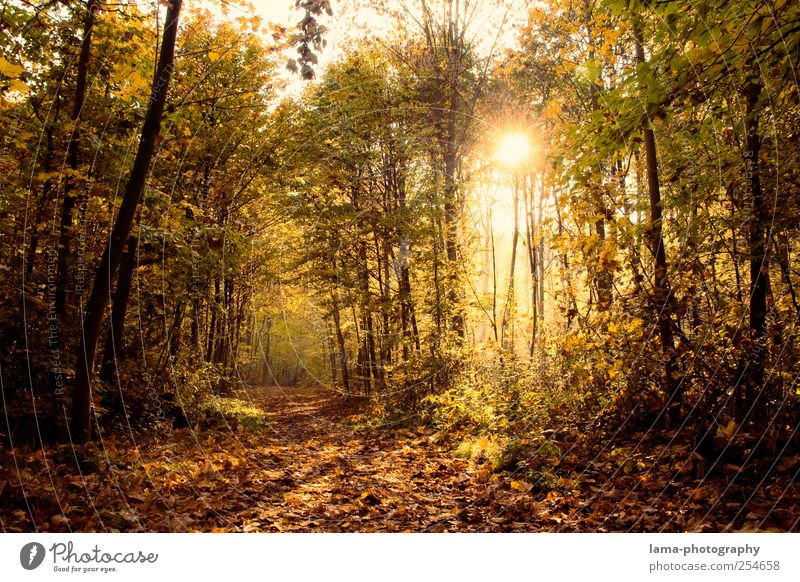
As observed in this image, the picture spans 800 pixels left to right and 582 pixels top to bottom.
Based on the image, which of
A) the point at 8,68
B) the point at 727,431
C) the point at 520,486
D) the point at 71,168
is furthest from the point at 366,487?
the point at 71,168

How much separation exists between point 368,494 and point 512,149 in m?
15.7

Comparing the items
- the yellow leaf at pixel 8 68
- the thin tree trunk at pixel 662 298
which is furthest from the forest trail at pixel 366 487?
the yellow leaf at pixel 8 68

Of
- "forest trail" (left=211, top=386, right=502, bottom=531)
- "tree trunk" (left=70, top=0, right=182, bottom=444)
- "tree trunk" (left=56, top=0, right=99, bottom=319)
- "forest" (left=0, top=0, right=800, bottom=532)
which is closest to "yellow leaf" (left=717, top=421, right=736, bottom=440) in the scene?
"forest" (left=0, top=0, right=800, bottom=532)

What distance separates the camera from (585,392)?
6652mm

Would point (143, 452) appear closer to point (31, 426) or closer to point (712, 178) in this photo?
point (31, 426)

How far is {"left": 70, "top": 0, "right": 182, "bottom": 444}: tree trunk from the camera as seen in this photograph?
5.80 metres

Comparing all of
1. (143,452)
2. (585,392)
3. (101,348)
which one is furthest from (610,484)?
(101,348)

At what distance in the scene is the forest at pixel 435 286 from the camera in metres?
4.32

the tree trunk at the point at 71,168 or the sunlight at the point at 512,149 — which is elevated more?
the sunlight at the point at 512,149

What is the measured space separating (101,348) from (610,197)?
29.4 feet

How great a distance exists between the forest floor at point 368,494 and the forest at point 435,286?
0.04 metres

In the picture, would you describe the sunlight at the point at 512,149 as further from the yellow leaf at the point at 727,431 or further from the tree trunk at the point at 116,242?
the yellow leaf at the point at 727,431

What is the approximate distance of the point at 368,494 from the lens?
534 centimetres
